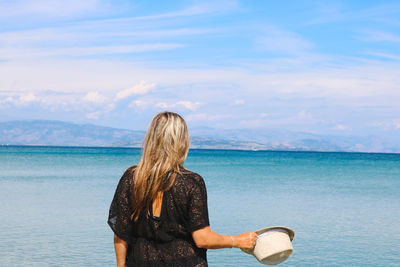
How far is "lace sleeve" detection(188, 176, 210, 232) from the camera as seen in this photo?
3109mm

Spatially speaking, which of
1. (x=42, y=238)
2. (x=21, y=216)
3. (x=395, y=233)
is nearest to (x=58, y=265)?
(x=42, y=238)

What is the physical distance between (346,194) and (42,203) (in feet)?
41.8

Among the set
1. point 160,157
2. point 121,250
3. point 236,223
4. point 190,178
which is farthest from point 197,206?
point 236,223

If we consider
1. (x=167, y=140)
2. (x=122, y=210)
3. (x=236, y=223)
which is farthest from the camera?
(x=236, y=223)

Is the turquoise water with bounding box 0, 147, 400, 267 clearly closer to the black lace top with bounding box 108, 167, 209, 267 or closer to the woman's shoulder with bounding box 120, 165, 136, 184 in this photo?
the black lace top with bounding box 108, 167, 209, 267

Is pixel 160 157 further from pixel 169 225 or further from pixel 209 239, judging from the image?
pixel 209 239

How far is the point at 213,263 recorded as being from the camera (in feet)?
31.8

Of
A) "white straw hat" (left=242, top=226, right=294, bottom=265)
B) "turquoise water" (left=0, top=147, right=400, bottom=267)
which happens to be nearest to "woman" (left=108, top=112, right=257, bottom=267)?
"white straw hat" (left=242, top=226, right=294, bottom=265)

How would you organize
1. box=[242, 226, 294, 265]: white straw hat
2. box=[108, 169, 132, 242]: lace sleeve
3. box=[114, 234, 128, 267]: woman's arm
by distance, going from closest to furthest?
box=[108, 169, 132, 242]: lace sleeve
box=[114, 234, 128, 267]: woman's arm
box=[242, 226, 294, 265]: white straw hat

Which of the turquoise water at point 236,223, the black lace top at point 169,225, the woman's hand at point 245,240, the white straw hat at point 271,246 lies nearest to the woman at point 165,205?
the black lace top at point 169,225

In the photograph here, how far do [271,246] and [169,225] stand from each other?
696mm

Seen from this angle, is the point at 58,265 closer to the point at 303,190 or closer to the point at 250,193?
the point at 250,193

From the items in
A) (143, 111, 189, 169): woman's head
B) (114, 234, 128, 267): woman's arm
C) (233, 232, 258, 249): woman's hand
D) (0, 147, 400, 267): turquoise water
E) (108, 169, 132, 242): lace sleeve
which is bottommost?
(0, 147, 400, 267): turquoise water

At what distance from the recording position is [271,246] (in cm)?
347
